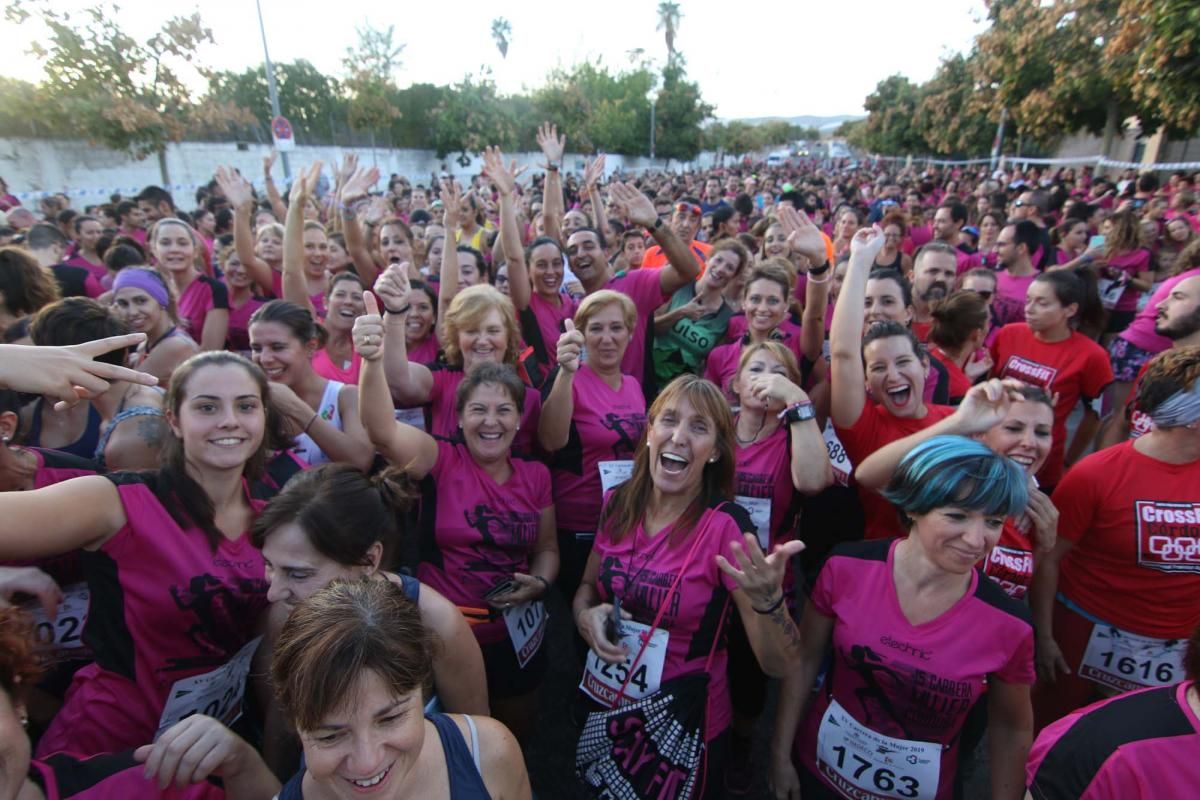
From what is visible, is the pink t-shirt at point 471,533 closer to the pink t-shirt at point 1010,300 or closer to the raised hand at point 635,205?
the raised hand at point 635,205

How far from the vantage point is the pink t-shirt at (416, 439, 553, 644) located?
2580 mm

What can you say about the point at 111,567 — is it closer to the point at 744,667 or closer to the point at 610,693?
the point at 610,693

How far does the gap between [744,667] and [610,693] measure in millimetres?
781

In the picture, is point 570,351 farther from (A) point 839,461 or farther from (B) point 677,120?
(B) point 677,120

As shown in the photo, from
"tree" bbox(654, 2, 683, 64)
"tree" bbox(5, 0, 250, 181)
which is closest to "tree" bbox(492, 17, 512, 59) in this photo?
"tree" bbox(654, 2, 683, 64)

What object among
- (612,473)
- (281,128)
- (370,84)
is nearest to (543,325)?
(612,473)

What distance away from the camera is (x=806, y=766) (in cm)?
221

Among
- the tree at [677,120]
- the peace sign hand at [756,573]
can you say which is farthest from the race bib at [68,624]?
the tree at [677,120]

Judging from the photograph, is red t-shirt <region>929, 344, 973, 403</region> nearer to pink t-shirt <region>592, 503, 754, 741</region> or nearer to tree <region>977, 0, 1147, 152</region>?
pink t-shirt <region>592, 503, 754, 741</region>

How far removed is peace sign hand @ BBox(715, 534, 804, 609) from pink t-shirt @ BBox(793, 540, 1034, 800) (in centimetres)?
29

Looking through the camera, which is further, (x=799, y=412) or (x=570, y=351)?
(x=570, y=351)

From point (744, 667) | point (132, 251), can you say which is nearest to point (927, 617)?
point (744, 667)

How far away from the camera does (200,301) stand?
16.2 ft

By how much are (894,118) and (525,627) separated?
170 feet
